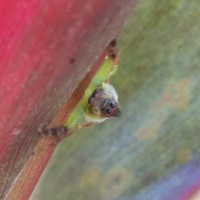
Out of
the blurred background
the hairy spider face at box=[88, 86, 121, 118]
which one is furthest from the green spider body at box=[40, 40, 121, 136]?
the blurred background

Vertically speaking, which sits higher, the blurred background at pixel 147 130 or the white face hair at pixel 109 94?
the blurred background at pixel 147 130

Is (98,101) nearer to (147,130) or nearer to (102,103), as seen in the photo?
(102,103)

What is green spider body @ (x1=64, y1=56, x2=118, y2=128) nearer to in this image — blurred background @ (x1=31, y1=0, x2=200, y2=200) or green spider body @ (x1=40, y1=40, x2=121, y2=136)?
green spider body @ (x1=40, y1=40, x2=121, y2=136)

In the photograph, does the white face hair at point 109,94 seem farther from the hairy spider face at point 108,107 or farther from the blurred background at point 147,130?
the blurred background at point 147,130

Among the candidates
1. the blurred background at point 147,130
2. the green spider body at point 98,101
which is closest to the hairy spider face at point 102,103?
the green spider body at point 98,101

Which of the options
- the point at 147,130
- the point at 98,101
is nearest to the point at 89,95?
the point at 98,101

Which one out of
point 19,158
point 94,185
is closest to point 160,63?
point 94,185

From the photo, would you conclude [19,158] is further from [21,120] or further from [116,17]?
[116,17]
